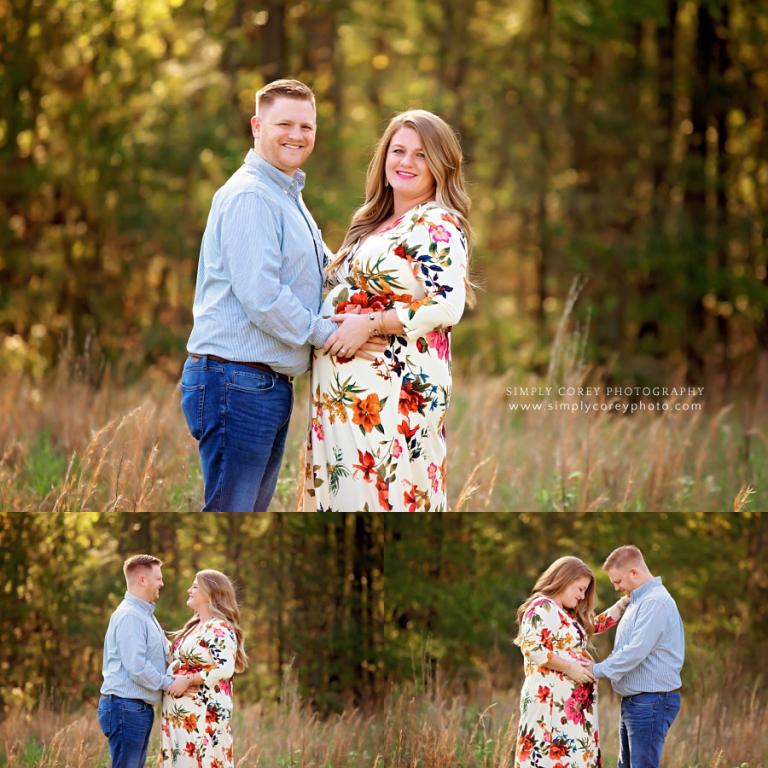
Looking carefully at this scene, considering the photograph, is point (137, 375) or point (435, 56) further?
point (435, 56)

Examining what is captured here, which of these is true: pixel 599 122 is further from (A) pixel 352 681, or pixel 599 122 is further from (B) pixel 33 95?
(A) pixel 352 681

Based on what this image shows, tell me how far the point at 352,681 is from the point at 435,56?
13511mm

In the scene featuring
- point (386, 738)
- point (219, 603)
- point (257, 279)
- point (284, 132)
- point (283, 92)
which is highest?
point (283, 92)

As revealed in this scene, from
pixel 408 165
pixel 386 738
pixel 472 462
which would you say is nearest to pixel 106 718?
pixel 386 738

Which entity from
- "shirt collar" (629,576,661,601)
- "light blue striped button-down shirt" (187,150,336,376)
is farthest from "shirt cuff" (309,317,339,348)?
"shirt collar" (629,576,661,601)

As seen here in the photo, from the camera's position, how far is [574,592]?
5336 millimetres

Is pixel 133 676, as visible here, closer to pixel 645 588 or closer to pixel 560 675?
pixel 560 675

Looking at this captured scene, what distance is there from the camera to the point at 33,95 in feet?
37.8

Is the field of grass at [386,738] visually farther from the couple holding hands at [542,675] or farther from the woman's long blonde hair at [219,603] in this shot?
the woman's long blonde hair at [219,603]

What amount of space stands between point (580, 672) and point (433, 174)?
241cm

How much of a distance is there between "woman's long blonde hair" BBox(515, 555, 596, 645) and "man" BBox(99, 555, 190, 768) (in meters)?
1.74

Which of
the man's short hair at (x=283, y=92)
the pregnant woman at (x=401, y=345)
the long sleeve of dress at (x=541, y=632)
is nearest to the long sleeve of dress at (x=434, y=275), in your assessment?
the pregnant woman at (x=401, y=345)

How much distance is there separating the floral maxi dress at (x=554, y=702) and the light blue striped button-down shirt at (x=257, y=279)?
173 cm

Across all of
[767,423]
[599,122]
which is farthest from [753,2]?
[767,423]
